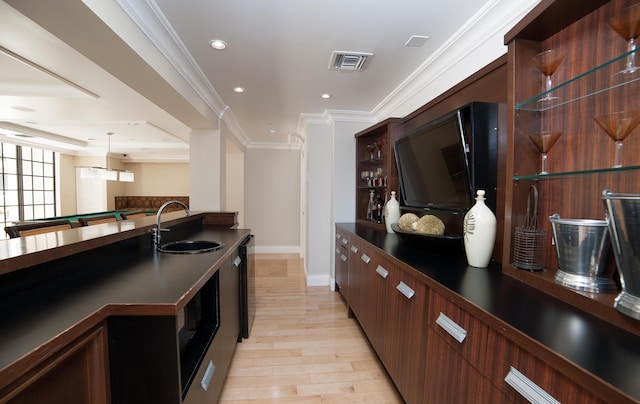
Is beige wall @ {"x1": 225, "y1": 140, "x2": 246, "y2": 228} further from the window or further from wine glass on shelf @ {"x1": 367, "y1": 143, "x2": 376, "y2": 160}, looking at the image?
the window

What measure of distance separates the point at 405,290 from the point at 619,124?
1056 millimetres

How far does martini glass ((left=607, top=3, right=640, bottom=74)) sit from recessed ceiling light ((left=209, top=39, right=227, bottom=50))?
6.95 feet

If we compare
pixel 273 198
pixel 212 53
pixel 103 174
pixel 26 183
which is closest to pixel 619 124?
pixel 212 53

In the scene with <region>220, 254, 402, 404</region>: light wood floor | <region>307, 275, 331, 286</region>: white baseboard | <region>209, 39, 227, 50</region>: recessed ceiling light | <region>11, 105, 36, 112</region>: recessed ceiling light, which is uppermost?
<region>11, 105, 36, 112</region>: recessed ceiling light

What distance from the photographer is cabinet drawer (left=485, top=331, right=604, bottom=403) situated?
0.63 m

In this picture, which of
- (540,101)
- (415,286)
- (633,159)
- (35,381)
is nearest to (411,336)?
(415,286)

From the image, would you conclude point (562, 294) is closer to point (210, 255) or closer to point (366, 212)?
point (210, 255)

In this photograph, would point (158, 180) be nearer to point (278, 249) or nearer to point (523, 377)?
point (278, 249)

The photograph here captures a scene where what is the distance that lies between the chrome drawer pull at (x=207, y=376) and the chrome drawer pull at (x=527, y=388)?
1.23m

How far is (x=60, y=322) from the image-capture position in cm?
75

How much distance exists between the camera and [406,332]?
1438 mm

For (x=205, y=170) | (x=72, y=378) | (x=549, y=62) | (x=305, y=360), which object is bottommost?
(x=305, y=360)

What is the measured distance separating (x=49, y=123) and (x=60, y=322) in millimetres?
6144

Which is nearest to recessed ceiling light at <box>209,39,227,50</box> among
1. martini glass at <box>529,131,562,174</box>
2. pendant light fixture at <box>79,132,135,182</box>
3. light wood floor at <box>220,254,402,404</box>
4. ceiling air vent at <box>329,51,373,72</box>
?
ceiling air vent at <box>329,51,373,72</box>
